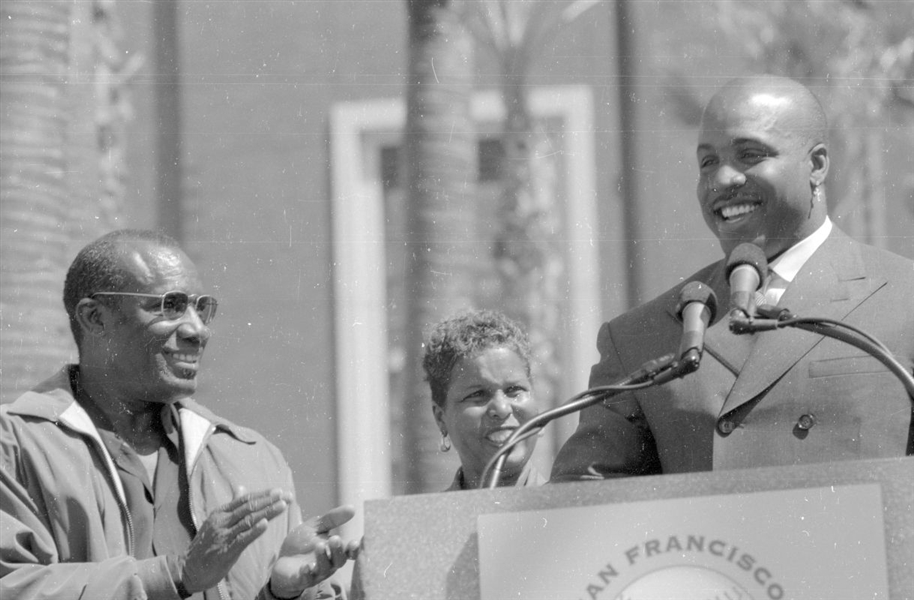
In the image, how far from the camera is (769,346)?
9.45ft

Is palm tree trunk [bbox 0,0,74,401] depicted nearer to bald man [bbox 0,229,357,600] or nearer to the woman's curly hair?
bald man [bbox 0,229,357,600]

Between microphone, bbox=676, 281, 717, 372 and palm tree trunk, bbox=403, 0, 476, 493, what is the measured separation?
2.00m

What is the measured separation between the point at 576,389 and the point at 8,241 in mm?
1797

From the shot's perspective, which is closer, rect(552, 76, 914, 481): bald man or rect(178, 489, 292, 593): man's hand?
rect(178, 489, 292, 593): man's hand

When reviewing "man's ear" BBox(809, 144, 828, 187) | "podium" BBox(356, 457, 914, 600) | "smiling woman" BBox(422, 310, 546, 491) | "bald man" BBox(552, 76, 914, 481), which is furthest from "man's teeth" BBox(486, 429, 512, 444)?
"podium" BBox(356, 457, 914, 600)

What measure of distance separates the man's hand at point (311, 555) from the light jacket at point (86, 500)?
0.15m

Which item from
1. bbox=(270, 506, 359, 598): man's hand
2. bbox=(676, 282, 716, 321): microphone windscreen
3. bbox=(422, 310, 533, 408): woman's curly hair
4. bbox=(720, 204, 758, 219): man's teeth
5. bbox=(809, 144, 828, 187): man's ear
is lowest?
bbox=(270, 506, 359, 598): man's hand

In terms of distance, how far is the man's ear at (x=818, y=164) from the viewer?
3121 millimetres

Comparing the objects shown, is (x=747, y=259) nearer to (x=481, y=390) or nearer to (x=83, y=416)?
(x=481, y=390)

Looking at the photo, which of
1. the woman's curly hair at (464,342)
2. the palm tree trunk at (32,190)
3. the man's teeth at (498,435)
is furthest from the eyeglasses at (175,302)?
the palm tree trunk at (32,190)

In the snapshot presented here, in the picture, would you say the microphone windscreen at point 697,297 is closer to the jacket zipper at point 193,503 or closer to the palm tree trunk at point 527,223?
the jacket zipper at point 193,503

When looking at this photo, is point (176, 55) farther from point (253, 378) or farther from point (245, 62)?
point (253, 378)

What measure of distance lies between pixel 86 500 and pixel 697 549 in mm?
1434

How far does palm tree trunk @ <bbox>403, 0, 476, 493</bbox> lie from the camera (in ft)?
14.6
